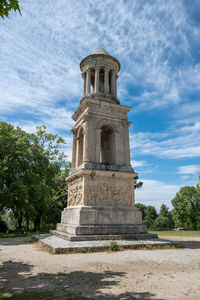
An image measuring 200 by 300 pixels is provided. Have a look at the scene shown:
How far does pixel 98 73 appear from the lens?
51.5ft

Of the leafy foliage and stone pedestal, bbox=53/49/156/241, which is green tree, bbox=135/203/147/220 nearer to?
the leafy foliage

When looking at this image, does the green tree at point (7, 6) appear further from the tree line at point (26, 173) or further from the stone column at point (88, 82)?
the tree line at point (26, 173)

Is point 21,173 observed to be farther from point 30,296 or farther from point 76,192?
point 30,296

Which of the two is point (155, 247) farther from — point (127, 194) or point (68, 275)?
point (68, 275)

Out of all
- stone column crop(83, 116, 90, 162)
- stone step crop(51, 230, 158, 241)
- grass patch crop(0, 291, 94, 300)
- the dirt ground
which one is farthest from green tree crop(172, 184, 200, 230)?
grass patch crop(0, 291, 94, 300)

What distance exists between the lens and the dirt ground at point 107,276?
4.13 metres

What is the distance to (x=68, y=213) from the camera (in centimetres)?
1279

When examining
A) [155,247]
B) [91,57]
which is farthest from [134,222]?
[91,57]

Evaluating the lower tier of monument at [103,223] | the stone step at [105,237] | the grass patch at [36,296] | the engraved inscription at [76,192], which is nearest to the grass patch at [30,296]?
the grass patch at [36,296]

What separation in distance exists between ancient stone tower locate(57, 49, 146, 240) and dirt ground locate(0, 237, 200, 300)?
3.19m

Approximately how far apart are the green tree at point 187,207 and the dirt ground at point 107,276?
35593 mm

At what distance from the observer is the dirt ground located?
4.13 meters

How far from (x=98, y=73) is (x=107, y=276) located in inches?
550

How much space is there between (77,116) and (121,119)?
3.48 meters
